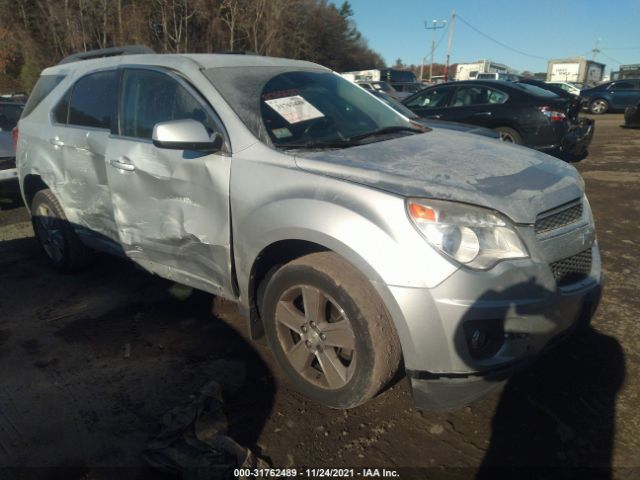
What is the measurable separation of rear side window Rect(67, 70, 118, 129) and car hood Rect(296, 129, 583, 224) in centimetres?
176

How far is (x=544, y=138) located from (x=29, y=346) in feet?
24.6

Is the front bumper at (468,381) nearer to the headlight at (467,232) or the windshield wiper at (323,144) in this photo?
the headlight at (467,232)

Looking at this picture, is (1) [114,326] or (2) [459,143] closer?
(2) [459,143]

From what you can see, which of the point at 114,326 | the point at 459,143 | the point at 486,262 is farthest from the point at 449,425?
the point at 114,326

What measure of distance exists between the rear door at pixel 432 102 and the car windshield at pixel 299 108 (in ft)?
19.0

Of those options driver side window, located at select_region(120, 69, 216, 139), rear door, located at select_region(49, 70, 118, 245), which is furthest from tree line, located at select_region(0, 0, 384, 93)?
driver side window, located at select_region(120, 69, 216, 139)

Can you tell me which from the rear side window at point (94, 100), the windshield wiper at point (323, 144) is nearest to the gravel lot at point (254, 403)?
the windshield wiper at point (323, 144)

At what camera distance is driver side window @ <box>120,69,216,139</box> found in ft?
9.37

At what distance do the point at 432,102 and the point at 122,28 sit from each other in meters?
19.3

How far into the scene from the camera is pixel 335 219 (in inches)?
82.7

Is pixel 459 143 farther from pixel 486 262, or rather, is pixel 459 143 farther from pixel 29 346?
pixel 29 346

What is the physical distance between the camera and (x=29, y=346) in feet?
10.3

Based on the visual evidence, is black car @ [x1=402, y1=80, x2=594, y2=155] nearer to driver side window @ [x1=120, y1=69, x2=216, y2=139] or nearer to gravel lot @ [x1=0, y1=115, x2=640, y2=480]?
gravel lot @ [x1=0, y1=115, x2=640, y2=480]

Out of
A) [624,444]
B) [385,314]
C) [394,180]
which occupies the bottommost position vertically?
[624,444]
